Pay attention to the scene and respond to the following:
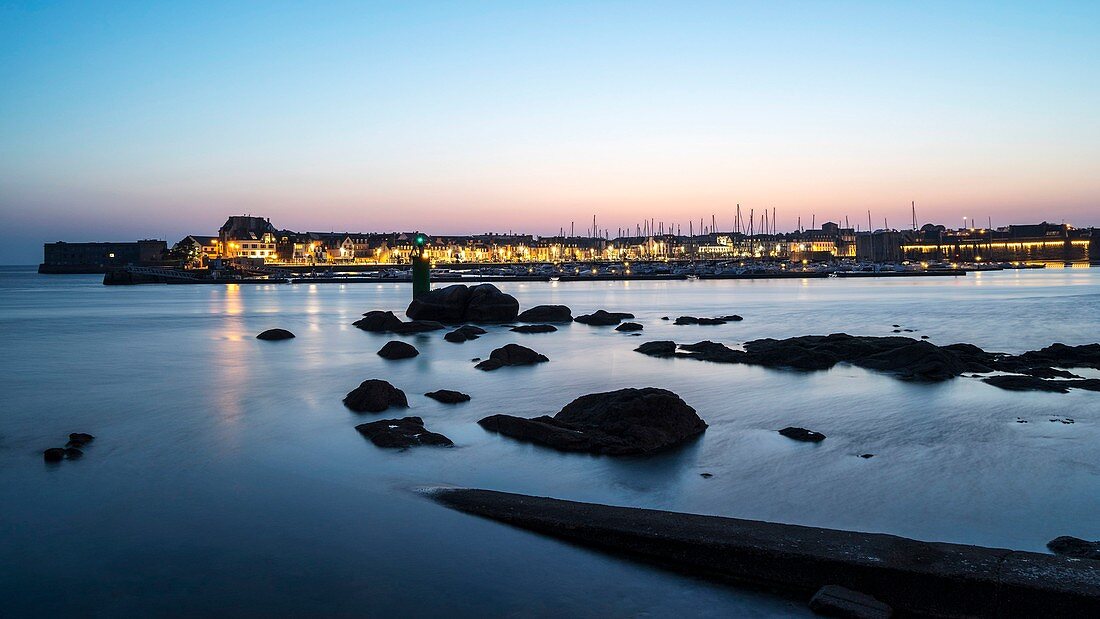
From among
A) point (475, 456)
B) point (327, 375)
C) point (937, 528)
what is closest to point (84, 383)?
point (327, 375)

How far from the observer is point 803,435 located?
1259cm

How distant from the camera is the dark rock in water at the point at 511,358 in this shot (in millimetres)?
20969

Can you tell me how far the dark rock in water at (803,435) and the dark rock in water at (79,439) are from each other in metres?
11.2

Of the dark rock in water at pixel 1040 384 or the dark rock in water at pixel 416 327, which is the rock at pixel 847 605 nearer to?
the dark rock in water at pixel 1040 384

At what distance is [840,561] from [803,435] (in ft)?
20.4

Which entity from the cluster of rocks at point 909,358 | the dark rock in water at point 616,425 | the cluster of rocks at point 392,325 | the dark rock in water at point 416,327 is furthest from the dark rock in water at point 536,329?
the dark rock in water at point 616,425

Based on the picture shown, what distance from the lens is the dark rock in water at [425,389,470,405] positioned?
621 inches

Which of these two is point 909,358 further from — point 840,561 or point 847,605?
point 847,605

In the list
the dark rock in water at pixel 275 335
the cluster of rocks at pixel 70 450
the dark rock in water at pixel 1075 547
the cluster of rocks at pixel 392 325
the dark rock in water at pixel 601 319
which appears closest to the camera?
the dark rock in water at pixel 1075 547

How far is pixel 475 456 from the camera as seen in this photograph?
11.2 m

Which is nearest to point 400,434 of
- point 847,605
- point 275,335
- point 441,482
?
point 441,482

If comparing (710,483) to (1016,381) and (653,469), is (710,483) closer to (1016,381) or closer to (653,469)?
(653,469)

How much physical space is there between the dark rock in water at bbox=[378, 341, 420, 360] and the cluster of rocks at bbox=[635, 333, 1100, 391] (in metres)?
7.46

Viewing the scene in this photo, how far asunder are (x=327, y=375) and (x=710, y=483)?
44.3 feet
